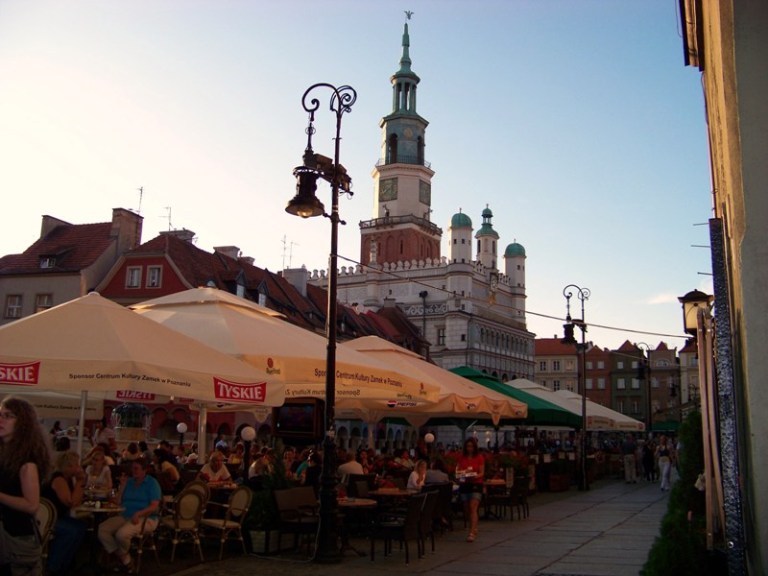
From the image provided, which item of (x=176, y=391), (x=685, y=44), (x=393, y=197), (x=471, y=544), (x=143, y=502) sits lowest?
(x=471, y=544)

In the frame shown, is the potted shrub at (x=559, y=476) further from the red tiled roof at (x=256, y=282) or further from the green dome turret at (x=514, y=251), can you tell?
the green dome turret at (x=514, y=251)

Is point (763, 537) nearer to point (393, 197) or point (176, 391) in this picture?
point (176, 391)

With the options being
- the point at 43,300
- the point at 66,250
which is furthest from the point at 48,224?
the point at 43,300

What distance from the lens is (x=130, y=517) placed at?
10.1 meters

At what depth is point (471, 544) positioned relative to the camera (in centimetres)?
1365

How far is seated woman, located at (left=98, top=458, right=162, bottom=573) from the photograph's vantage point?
983 cm

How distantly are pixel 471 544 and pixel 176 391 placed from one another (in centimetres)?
642

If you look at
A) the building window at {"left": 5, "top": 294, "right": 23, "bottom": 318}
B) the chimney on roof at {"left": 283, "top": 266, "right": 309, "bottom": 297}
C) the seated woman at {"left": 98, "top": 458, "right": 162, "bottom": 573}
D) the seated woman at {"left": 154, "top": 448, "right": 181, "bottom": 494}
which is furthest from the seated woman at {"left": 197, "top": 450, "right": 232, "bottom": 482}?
the chimney on roof at {"left": 283, "top": 266, "right": 309, "bottom": 297}

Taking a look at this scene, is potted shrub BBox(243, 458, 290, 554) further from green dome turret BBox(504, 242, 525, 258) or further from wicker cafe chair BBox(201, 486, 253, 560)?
green dome turret BBox(504, 242, 525, 258)

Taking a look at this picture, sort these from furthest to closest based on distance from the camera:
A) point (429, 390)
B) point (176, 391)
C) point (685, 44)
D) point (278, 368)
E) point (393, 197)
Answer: point (393, 197), point (429, 390), point (278, 368), point (685, 44), point (176, 391)

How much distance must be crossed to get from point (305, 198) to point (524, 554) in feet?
20.5

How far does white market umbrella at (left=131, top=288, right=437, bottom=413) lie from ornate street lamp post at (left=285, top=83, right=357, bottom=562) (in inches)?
28.1

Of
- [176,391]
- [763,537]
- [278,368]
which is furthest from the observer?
[278,368]

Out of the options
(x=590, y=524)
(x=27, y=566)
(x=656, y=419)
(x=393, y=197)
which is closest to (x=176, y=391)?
(x=27, y=566)
